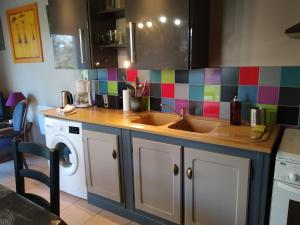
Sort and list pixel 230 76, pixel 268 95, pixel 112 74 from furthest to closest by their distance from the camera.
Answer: pixel 112 74 < pixel 230 76 < pixel 268 95

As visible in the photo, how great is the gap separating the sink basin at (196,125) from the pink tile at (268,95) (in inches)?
14.9

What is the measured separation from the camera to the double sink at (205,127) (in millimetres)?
1586

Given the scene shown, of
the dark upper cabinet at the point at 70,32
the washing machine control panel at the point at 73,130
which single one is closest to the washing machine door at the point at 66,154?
the washing machine control panel at the point at 73,130

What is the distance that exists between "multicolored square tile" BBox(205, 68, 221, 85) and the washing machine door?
4.59ft

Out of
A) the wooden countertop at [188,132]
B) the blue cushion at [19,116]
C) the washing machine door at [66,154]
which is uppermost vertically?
the wooden countertop at [188,132]

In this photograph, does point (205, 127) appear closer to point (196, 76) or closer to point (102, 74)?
point (196, 76)

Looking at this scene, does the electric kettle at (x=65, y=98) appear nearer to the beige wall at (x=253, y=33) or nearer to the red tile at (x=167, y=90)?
the red tile at (x=167, y=90)

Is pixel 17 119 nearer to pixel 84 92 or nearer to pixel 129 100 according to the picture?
pixel 84 92

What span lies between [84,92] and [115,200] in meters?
1.24

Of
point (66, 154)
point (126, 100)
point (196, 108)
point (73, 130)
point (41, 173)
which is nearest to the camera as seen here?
point (41, 173)

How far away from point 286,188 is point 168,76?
4.37ft

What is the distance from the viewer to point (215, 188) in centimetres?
160

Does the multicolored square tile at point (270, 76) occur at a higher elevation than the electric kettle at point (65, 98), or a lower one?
higher

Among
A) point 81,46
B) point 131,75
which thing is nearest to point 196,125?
point 131,75
